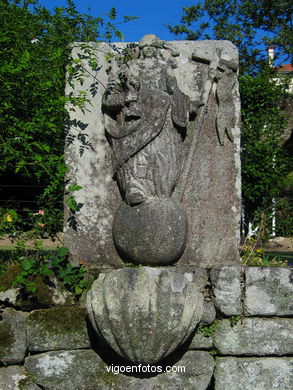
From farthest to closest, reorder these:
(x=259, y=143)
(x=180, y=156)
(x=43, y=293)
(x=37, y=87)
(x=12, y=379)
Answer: (x=259, y=143)
(x=37, y=87)
(x=180, y=156)
(x=43, y=293)
(x=12, y=379)

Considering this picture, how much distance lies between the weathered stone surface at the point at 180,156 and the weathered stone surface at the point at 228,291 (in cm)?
29

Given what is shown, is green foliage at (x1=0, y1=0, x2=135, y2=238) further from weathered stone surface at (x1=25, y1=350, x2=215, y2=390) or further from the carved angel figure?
weathered stone surface at (x1=25, y1=350, x2=215, y2=390)

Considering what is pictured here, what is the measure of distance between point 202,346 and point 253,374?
0.39 metres

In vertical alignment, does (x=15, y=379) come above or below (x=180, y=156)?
below

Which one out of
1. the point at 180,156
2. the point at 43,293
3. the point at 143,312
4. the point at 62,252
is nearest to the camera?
the point at 143,312

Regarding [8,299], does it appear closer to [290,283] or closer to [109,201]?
[109,201]

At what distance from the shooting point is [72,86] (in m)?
3.74

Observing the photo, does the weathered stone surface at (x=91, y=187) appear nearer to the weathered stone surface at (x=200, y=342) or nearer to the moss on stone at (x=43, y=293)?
the moss on stone at (x=43, y=293)

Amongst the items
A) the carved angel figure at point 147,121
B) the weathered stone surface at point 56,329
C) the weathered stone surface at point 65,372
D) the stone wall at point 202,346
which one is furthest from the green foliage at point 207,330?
the carved angel figure at point 147,121

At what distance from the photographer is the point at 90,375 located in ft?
10.4

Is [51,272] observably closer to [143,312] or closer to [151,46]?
[143,312]

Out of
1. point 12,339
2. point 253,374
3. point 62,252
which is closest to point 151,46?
point 62,252

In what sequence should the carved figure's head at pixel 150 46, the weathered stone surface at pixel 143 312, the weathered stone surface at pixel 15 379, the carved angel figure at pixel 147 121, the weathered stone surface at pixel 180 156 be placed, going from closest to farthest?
the weathered stone surface at pixel 143 312, the weathered stone surface at pixel 15 379, the carved angel figure at pixel 147 121, the weathered stone surface at pixel 180 156, the carved figure's head at pixel 150 46

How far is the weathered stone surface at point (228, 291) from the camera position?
3.30 m
